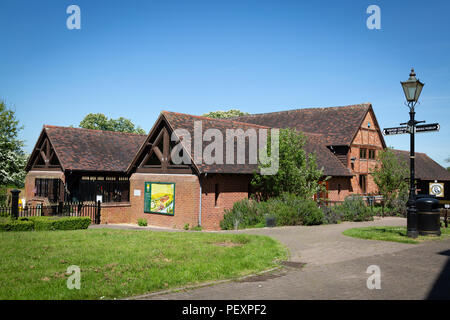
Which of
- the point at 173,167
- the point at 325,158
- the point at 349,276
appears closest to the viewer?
the point at 349,276

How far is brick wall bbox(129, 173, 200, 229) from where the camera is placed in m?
21.1

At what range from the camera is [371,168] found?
3488cm

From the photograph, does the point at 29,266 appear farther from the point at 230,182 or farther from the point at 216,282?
the point at 230,182

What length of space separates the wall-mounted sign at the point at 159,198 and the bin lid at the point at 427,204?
43.0 feet

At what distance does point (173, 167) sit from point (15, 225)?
8.82m

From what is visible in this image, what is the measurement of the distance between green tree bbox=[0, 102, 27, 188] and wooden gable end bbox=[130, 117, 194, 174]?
1626cm

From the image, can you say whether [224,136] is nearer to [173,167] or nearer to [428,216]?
[173,167]

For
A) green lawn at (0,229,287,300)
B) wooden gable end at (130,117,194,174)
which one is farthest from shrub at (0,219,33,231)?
wooden gable end at (130,117,194,174)

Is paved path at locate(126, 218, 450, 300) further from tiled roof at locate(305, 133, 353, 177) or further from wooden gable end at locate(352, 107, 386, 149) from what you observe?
wooden gable end at locate(352, 107, 386, 149)

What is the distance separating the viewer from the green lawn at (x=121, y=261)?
7.13m

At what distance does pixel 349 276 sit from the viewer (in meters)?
8.09

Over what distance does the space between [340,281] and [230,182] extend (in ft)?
Result: 48.7

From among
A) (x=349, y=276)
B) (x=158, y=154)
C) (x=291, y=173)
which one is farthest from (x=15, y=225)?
(x=349, y=276)

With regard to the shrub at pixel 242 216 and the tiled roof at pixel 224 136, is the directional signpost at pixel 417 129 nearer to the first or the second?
the shrub at pixel 242 216
